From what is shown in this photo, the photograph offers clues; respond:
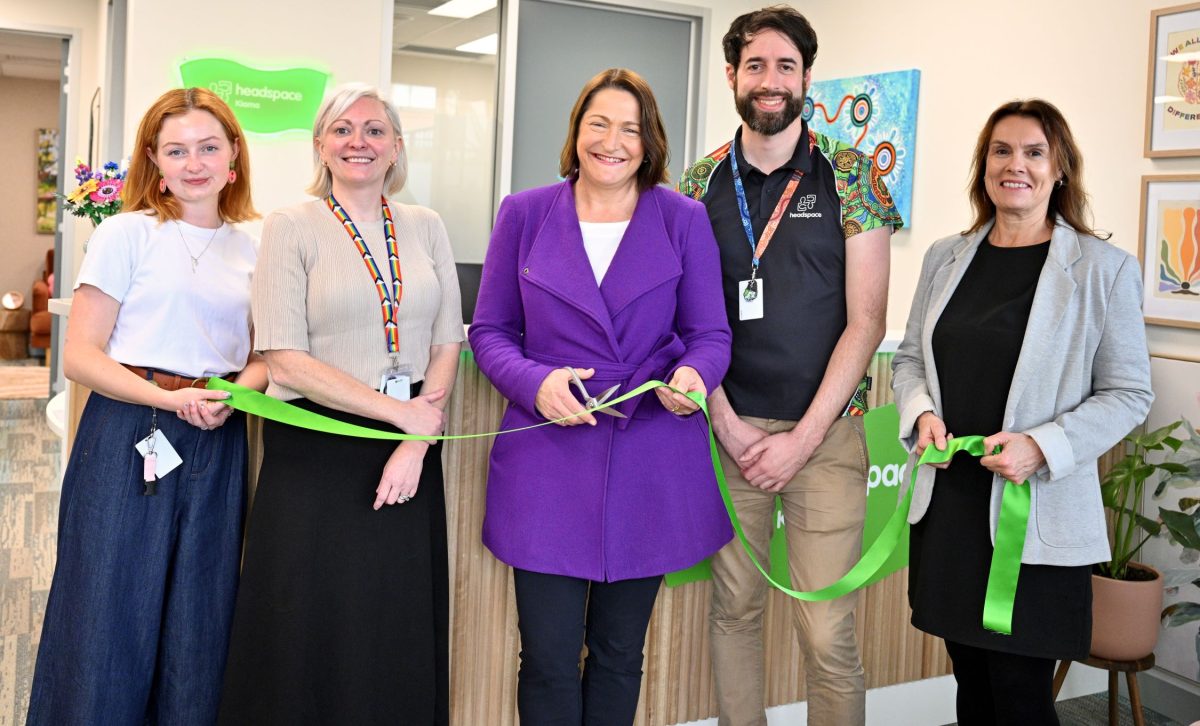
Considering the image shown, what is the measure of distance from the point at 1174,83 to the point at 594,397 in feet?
8.78

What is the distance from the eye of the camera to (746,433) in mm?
2385

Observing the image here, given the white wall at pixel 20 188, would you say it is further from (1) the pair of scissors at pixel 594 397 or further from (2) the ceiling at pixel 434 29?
(1) the pair of scissors at pixel 594 397

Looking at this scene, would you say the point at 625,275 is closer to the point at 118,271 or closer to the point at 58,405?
the point at 118,271

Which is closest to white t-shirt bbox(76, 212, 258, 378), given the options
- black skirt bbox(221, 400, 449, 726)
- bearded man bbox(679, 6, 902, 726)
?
black skirt bbox(221, 400, 449, 726)

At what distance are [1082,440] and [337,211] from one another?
1562 mm

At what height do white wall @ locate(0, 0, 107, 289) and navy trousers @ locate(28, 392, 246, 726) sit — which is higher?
white wall @ locate(0, 0, 107, 289)

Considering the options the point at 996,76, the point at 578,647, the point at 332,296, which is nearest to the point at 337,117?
the point at 332,296

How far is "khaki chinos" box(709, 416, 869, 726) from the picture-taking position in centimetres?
242

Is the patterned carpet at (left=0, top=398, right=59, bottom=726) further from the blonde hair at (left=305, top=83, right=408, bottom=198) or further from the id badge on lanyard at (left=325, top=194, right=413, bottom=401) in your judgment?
the blonde hair at (left=305, top=83, right=408, bottom=198)

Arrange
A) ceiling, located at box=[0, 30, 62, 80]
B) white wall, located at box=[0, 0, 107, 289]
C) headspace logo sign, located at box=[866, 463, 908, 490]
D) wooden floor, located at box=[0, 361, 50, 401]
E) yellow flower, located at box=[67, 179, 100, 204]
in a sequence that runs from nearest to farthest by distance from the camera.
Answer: headspace logo sign, located at box=[866, 463, 908, 490]
yellow flower, located at box=[67, 179, 100, 204]
white wall, located at box=[0, 0, 107, 289]
ceiling, located at box=[0, 30, 62, 80]
wooden floor, located at box=[0, 361, 50, 401]

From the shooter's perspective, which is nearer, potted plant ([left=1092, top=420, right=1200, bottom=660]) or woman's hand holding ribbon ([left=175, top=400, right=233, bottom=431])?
woman's hand holding ribbon ([left=175, top=400, right=233, bottom=431])

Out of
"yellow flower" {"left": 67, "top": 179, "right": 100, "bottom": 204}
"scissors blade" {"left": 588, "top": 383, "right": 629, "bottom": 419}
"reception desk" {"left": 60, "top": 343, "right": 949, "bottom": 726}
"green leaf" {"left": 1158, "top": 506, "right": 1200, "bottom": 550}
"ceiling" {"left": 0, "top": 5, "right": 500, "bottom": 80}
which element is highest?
"ceiling" {"left": 0, "top": 5, "right": 500, "bottom": 80}

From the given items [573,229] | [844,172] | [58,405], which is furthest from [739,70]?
[58,405]

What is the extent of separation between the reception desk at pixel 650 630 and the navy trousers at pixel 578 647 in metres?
0.42
